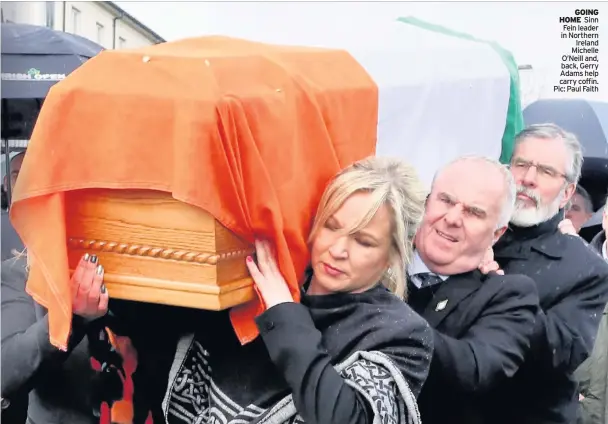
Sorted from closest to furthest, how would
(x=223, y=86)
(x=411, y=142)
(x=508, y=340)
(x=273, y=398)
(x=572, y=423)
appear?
(x=223, y=86), (x=273, y=398), (x=508, y=340), (x=411, y=142), (x=572, y=423)

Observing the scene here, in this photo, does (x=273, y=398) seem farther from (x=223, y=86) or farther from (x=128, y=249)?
(x=223, y=86)

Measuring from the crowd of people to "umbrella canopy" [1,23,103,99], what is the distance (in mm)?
335

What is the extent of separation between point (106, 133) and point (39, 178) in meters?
0.14

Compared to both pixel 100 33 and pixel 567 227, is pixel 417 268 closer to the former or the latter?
pixel 567 227

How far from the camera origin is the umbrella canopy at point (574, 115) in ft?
6.03

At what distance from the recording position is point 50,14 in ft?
5.11

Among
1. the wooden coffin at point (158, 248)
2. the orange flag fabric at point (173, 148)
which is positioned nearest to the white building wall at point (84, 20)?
the orange flag fabric at point (173, 148)

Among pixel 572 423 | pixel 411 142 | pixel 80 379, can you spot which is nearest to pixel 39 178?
pixel 80 379

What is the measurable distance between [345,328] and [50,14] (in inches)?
33.7

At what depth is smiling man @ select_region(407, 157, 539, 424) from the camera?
1562 millimetres

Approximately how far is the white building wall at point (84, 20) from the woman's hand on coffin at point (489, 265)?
2.74ft

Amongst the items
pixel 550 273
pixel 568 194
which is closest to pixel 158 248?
pixel 550 273

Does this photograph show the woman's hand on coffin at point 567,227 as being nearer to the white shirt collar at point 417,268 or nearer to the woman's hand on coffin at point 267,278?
the white shirt collar at point 417,268

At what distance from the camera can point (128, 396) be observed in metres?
1.66
